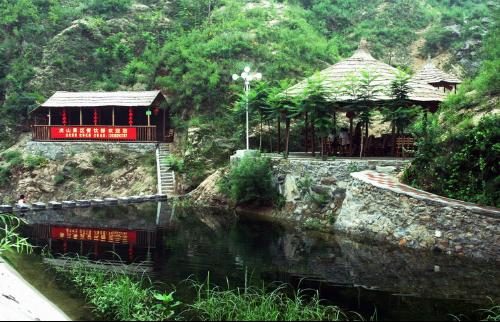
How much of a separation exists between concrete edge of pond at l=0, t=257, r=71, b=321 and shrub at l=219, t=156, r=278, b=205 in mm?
10663

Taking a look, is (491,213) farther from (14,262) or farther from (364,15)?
(364,15)

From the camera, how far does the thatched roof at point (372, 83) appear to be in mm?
18453

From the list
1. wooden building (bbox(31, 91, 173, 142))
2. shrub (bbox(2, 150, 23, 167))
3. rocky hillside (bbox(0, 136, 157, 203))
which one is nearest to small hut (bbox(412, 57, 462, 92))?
wooden building (bbox(31, 91, 173, 142))

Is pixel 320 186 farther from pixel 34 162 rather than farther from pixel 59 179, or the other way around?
pixel 34 162

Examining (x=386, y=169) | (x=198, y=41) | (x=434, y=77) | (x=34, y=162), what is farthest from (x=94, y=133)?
(x=434, y=77)

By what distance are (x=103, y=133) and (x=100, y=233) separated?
13.3 meters

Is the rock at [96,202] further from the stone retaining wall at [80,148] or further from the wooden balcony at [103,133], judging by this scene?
the wooden balcony at [103,133]

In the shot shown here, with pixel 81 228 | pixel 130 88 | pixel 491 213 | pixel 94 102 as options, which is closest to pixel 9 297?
pixel 81 228

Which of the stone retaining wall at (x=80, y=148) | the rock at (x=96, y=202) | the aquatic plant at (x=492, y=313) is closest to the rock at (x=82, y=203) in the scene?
the rock at (x=96, y=202)

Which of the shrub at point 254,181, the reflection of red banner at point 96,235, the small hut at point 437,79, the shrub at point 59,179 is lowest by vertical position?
the reflection of red banner at point 96,235

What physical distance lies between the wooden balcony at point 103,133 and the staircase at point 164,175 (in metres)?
1.27

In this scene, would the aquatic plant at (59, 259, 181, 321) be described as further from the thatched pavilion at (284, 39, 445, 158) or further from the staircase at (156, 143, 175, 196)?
the staircase at (156, 143, 175, 196)

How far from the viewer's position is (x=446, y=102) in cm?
1795

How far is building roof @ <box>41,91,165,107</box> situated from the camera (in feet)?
89.9
